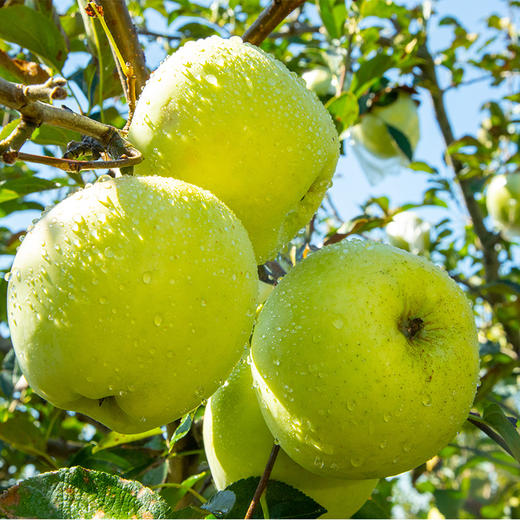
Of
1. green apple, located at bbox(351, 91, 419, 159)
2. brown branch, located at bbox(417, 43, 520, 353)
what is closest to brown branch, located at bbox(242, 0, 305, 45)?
green apple, located at bbox(351, 91, 419, 159)

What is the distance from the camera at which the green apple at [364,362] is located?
768mm

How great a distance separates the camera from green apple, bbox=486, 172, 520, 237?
3.04 metres

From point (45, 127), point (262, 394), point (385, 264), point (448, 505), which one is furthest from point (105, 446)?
point (448, 505)

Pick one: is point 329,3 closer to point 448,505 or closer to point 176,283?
point 176,283

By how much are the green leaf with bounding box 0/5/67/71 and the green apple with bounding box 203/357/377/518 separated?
0.85 m

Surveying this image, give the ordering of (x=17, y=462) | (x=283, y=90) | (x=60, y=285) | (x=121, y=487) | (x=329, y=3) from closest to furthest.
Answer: (x=60, y=285)
(x=121, y=487)
(x=283, y=90)
(x=329, y=3)
(x=17, y=462)

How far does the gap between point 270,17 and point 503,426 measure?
2.69ft

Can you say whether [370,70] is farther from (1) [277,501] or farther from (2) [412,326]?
(1) [277,501]

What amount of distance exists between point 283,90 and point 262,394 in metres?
0.46

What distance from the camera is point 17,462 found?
198cm

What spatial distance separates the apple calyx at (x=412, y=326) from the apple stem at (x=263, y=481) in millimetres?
293

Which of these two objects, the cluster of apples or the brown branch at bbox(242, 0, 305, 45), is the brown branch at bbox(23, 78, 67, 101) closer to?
the cluster of apples

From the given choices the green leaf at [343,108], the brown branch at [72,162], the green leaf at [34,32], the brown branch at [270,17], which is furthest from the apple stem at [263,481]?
the green leaf at [34,32]

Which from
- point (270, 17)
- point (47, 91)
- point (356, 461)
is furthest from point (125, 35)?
point (356, 461)
